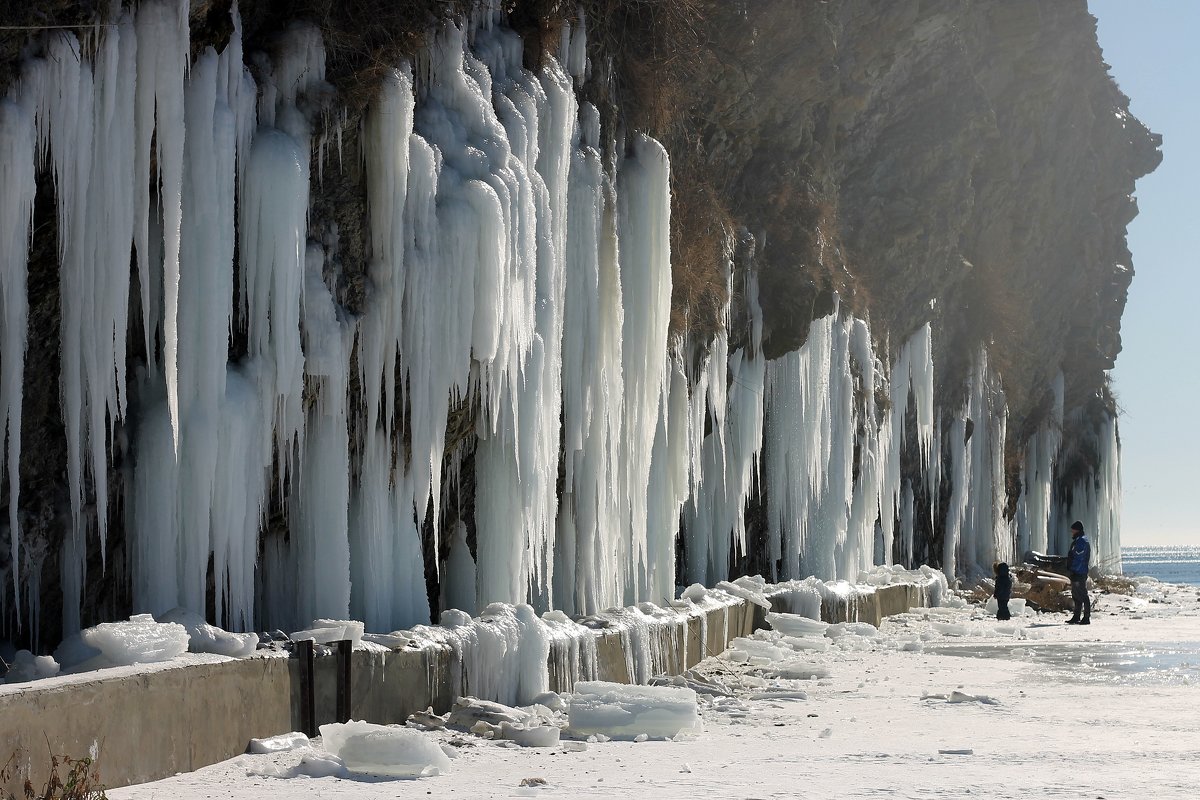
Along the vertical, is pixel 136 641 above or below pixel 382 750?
above

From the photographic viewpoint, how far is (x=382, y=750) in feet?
22.6

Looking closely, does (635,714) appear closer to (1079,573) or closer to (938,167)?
(1079,573)

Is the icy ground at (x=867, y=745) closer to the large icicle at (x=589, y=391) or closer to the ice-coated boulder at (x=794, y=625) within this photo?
the large icicle at (x=589, y=391)

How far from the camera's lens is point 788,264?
19.9 meters

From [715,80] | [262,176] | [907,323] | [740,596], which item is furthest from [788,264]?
[262,176]

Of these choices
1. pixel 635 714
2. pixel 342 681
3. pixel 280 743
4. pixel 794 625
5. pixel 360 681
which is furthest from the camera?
pixel 794 625

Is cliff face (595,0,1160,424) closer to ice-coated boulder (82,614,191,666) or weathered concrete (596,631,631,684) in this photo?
weathered concrete (596,631,631,684)

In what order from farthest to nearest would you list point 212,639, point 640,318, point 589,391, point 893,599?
point 893,599, point 640,318, point 589,391, point 212,639

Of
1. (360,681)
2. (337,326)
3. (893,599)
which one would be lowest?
(893,599)

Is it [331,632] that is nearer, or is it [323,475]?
[331,632]

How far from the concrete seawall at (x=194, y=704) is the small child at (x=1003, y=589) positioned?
12.5 metres

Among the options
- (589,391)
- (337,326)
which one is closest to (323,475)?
(337,326)

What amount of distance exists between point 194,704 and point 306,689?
1.15 metres

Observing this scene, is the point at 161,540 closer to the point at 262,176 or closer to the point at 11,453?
the point at 11,453
